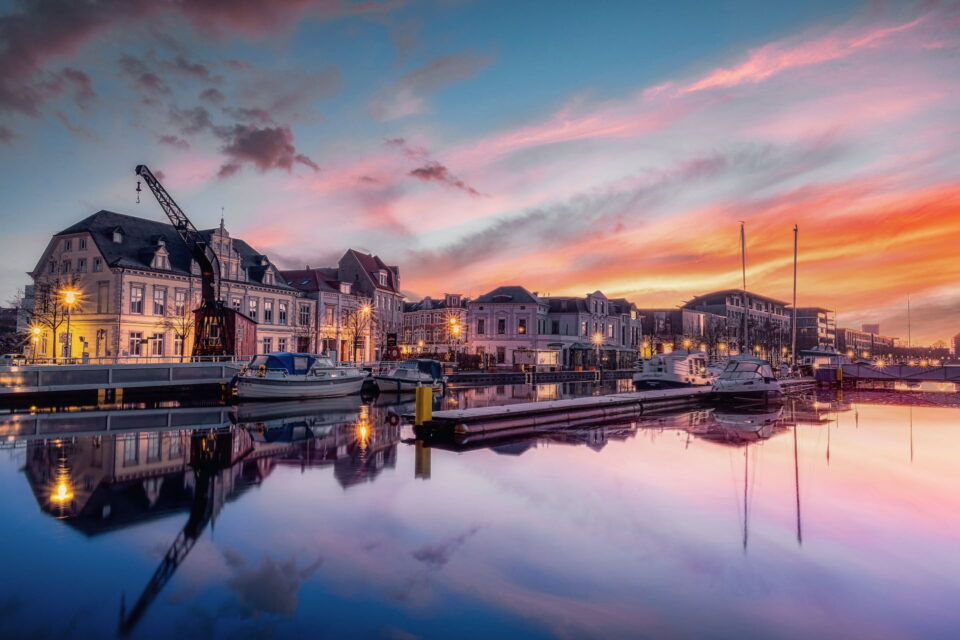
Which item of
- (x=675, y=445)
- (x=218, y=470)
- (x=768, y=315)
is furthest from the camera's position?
(x=768, y=315)

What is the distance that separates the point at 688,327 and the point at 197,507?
12621 centimetres

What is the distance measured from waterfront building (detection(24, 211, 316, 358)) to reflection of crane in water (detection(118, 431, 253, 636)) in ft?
116

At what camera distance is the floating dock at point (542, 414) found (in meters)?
21.8

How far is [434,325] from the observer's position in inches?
4264

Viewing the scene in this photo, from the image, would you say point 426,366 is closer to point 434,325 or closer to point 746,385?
point 746,385

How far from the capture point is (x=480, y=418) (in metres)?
22.8

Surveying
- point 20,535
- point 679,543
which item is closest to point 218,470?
point 20,535

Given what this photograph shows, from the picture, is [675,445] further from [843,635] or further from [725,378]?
[725,378]

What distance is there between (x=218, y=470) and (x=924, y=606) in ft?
49.6

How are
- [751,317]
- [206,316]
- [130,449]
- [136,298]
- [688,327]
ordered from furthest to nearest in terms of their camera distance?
1. [751,317]
2. [688,327]
3. [136,298]
4. [206,316]
5. [130,449]

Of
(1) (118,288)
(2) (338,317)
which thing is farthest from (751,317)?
(1) (118,288)

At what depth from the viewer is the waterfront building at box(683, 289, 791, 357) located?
128750 millimetres

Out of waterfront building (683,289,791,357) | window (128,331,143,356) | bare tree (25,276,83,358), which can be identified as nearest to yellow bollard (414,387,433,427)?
window (128,331,143,356)

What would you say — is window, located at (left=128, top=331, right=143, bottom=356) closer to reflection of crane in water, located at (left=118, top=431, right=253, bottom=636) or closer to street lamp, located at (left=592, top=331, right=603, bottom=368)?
reflection of crane in water, located at (left=118, top=431, right=253, bottom=636)
